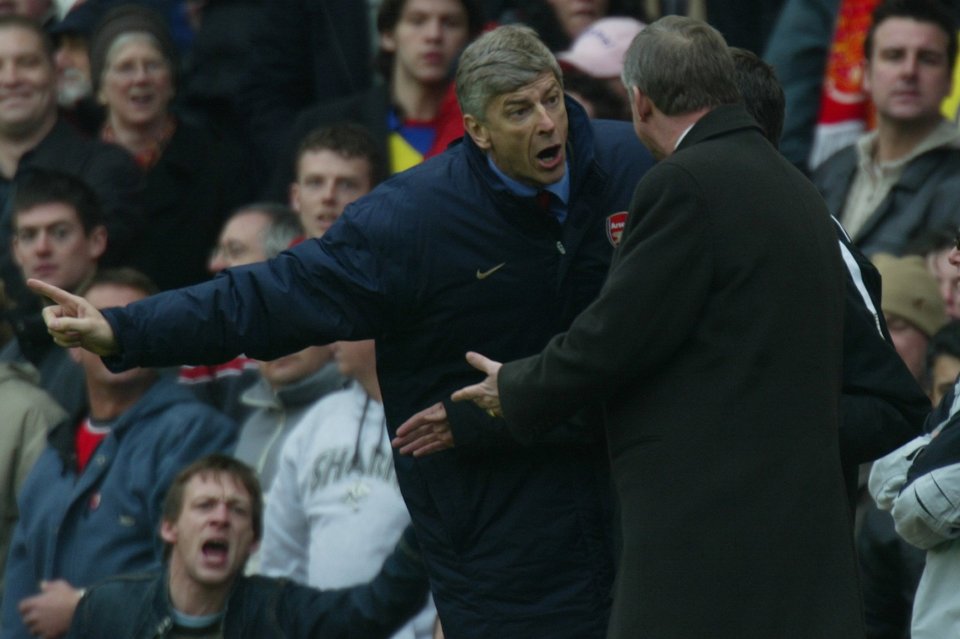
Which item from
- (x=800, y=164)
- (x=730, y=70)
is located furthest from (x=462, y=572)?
(x=800, y=164)

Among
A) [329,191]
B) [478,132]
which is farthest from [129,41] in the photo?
[478,132]

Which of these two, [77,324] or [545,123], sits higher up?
[545,123]

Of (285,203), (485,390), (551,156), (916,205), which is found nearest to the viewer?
(485,390)

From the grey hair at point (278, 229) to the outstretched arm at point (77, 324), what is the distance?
2.72 metres

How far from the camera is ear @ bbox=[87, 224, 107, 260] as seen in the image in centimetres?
854

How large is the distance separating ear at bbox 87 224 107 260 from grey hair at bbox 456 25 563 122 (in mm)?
3516

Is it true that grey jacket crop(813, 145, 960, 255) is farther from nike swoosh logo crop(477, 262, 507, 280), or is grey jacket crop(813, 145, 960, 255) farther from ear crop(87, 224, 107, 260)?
ear crop(87, 224, 107, 260)

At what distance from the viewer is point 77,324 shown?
17.0 ft

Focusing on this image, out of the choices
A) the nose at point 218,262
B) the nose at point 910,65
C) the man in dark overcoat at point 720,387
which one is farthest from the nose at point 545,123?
the nose at point 218,262

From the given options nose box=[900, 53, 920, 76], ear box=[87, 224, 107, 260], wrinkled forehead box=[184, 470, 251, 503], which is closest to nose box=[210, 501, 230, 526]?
wrinkled forehead box=[184, 470, 251, 503]

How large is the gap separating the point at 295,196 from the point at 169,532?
2.08 m

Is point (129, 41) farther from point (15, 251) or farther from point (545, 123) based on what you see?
point (545, 123)

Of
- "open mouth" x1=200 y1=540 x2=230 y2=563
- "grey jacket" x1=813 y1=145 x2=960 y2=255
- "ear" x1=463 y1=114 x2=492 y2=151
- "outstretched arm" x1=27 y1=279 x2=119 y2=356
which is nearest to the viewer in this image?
"outstretched arm" x1=27 y1=279 x2=119 y2=356

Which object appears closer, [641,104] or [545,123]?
[641,104]
